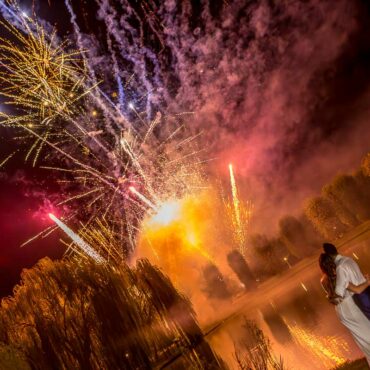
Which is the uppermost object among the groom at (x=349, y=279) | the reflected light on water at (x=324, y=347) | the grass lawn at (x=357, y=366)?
the groom at (x=349, y=279)

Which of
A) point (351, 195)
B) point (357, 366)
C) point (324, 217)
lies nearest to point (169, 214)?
point (324, 217)

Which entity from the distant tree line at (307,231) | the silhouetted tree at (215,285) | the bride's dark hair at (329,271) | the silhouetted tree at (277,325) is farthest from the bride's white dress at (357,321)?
the silhouetted tree at (215,285)

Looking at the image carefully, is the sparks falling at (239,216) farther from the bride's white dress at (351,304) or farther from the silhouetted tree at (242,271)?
the bride's white dress at (351,304)

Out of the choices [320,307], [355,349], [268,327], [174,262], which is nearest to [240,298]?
[174,262]

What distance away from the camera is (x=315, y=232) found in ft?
137

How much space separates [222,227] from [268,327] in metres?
27.9

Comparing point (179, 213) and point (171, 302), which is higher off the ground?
point (179, 213)

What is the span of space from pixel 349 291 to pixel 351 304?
0.30 meters

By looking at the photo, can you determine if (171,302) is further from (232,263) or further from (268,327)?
(232,263)

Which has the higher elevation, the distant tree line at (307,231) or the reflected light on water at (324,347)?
the distant tree line at (307,231)

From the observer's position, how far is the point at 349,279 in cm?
686

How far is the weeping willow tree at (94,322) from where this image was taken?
9516 millimetres

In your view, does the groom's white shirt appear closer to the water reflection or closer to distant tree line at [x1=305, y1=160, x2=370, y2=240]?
the water reflection

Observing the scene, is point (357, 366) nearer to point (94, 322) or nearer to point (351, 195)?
point (94, 322)
